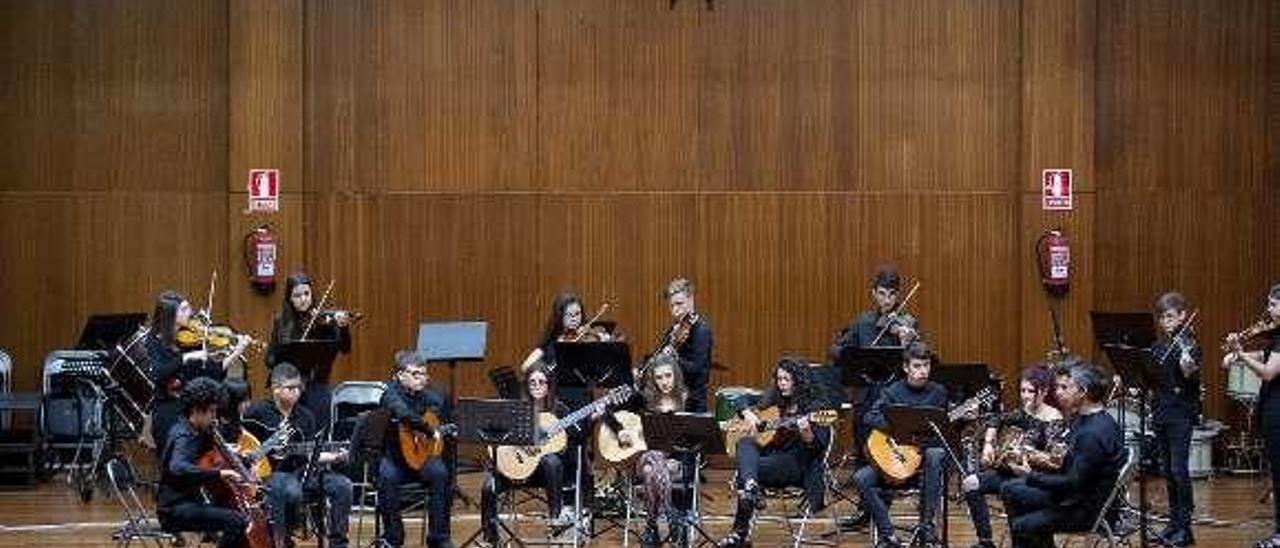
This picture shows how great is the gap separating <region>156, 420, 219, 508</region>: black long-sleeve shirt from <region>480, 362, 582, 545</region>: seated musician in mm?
2357

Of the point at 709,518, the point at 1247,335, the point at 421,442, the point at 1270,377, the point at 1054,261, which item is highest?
the point at 1054,261

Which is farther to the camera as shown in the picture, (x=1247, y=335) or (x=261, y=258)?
(x=261, y=258)

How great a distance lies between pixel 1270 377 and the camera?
12.8 meters

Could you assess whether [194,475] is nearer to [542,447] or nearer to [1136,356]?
[542,447]

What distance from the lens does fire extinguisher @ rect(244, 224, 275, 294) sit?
17141 millimetres

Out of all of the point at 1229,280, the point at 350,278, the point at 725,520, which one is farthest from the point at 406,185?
the point at 1229,280

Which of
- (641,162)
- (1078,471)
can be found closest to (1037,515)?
(1078,471)

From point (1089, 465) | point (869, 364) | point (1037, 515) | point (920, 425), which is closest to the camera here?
point (1089, 465)

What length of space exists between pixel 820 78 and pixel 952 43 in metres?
1.15

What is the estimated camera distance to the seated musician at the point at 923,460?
12883 mm

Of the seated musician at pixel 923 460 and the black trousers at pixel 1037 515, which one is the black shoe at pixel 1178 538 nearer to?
the seated musician at pixel 923 460

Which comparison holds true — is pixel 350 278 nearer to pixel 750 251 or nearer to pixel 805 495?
pixel 750 251

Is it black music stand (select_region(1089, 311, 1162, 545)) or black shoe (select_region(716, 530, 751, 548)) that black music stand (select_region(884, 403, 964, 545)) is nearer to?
black music stand (select_region(1089, 311, 1162, 545))

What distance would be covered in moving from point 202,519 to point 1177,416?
631cm
